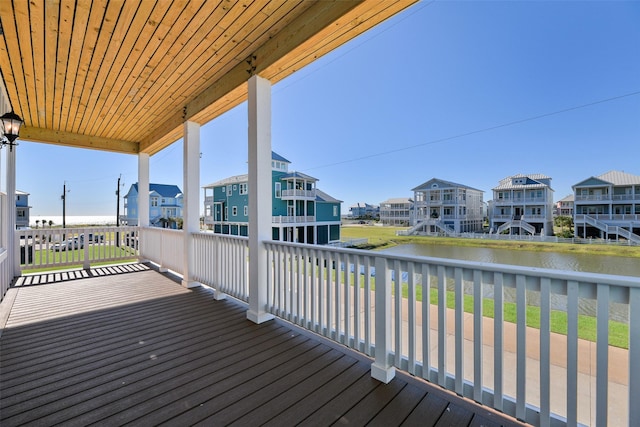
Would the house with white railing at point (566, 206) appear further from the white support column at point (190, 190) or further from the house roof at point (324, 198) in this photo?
the white support column at point (190, 190)

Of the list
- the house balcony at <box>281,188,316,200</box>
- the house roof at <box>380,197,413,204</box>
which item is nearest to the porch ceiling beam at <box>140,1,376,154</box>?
the house balcony at <box>281,188,316,200</box>

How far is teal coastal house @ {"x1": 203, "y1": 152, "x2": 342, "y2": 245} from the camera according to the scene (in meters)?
3.11

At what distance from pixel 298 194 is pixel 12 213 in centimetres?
472

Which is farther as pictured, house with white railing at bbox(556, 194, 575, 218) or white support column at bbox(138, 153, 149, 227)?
white support column at bbox(138, 153, 149, 227)

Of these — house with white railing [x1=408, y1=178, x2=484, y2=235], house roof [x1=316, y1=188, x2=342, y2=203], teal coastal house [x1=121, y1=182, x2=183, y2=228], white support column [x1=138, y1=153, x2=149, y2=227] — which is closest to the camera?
house with white railing [x1=408, y1=178, x2=484, y2=235]

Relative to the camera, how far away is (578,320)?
132cm

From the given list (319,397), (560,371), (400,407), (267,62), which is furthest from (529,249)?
(267,62)

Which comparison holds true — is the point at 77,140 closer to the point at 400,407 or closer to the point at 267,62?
the point at 267,62

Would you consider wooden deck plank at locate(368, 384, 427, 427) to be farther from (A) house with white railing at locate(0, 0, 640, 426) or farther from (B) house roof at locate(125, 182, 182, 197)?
(B) house roof at locate(125, 182, 182, 197)

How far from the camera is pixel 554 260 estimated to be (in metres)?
1.66

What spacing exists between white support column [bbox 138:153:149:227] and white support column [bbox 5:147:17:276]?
1.93m

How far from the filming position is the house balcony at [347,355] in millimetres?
1381

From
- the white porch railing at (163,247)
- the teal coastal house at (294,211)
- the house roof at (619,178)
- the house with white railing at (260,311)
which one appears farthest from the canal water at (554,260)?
the white porch railing at (163,247)

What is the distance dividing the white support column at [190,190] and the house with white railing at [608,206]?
4358mm
